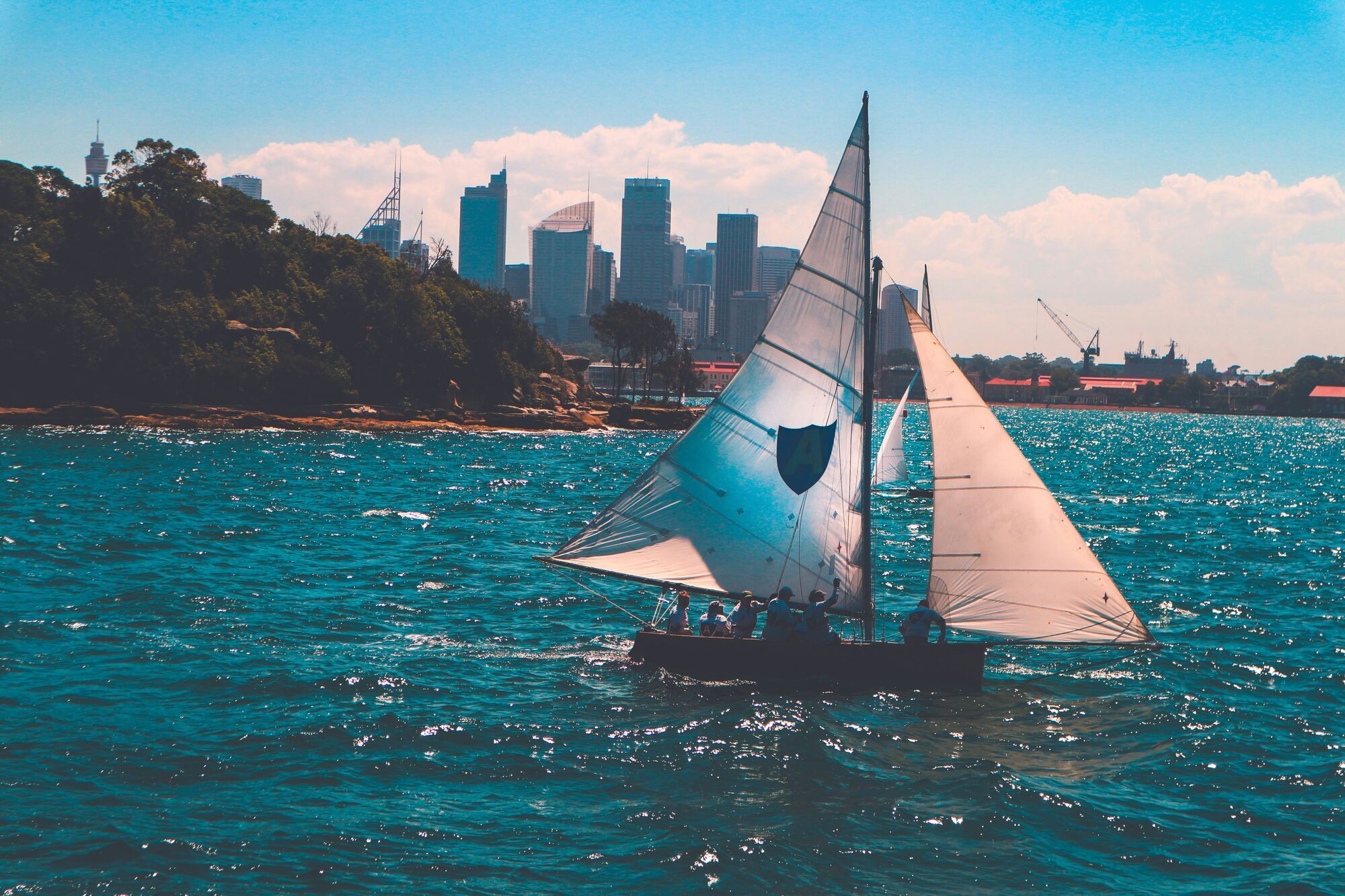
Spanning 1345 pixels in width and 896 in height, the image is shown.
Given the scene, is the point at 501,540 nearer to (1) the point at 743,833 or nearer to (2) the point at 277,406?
(1) the point at 743,833

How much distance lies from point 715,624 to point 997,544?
555 centimetres

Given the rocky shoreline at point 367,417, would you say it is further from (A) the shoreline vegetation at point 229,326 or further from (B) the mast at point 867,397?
(B) the mast at point 867,397

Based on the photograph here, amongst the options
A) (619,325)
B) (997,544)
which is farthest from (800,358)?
(619,325)

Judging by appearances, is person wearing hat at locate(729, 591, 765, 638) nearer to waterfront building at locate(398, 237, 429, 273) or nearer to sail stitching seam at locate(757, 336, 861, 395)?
sail stitching seam at locate(757, 336, 861, 395)

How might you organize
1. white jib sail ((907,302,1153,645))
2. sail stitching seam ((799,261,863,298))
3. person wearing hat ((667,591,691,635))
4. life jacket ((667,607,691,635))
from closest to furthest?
white jib sail ((907,302,1153,645))
sail stitching seam ((799,261,863,298))
person wearing hat ((667,591,691,635))
life jacket ((667,607,691,635))

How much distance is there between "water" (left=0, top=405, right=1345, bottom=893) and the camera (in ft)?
44.0

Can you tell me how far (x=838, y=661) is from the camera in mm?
20078

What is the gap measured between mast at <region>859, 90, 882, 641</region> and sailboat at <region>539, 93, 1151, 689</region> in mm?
45

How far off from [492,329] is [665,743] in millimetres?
87652

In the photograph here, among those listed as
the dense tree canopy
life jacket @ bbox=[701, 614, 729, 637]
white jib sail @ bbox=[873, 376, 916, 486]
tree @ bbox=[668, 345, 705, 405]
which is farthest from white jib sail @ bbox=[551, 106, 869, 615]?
tree @ bbox=[668, 345, 705, 405]

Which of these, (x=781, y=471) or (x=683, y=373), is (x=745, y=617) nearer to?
(x=781, y=471)

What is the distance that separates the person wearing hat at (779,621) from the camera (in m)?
20.1

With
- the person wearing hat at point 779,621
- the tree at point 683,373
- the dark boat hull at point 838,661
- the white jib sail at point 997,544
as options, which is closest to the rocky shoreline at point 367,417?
Answer: the tree at point 683,373

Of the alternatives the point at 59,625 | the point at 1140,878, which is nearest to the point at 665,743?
the point at 1140,878
